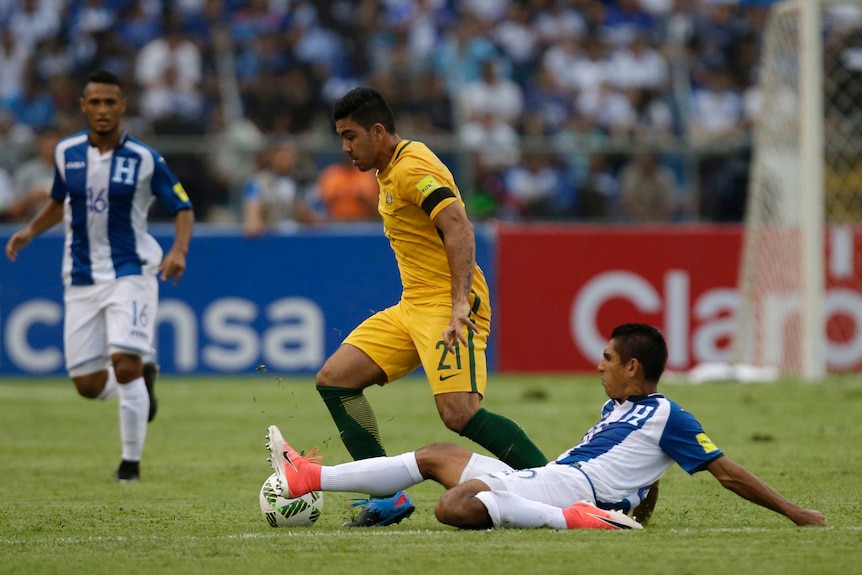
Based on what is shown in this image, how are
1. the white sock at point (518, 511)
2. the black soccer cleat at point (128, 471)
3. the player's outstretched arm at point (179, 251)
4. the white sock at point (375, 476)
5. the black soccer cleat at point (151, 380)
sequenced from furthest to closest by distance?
the black soccer cleat at point (151, 380) < the player's outstretched arm at point (179, 251) < the black soccer cleat at point (128, 471) < the white sock at point (375, 476) < the white sock at point (518, 511)

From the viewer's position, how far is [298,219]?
1739cm

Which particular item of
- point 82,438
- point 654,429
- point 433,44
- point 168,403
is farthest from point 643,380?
point 433,44

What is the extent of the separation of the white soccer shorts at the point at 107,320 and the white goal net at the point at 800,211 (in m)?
8.60

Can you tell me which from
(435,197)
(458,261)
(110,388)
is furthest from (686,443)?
(110,388)

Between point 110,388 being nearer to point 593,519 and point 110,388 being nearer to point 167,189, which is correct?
point 167,189

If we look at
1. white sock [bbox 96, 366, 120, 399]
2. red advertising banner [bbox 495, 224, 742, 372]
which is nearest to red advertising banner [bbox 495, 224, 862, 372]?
red advertising banner [bbox 495, 224, 742, 372]

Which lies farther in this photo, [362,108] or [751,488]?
[362,108]

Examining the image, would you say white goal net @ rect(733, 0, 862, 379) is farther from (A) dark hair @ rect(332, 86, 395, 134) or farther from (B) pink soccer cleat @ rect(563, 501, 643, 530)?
(B) pink soccer cleat @ rect(563, 501, 643, 530)

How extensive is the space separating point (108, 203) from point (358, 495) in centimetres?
263

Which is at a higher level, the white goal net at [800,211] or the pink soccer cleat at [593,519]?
the white goal net at [800,211]

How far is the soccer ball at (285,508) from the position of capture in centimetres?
647

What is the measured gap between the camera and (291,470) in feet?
21.1

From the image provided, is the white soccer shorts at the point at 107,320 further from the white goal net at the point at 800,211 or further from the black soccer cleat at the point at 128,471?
the white goal net at the point at 800,211

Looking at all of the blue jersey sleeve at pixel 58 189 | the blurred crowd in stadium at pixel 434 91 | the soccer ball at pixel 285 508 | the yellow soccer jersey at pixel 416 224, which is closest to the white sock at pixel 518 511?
the soccer ball at pixel 285 508
